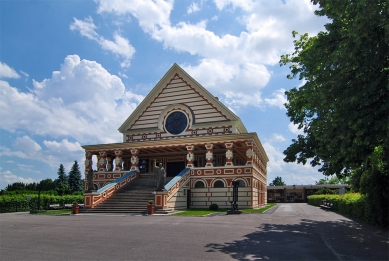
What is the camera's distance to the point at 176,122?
34281 mm

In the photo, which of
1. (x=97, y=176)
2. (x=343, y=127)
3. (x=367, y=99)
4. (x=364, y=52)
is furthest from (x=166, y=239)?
(x=97, y=176)

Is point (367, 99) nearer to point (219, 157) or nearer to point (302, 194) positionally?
point (219, 157)

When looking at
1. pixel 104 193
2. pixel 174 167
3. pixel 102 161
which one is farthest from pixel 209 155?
pixel 102 161

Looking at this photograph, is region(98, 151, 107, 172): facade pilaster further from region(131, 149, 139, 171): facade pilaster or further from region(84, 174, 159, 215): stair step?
region(84, 174, 159, 215): stair step

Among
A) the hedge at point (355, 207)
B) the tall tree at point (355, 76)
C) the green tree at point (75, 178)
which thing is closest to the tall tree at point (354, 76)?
the tall tree at point (355, 76)

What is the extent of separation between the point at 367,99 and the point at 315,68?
3685mm

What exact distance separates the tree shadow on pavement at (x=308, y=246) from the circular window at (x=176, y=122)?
68.8 feet

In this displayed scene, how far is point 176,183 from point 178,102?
9.91 m

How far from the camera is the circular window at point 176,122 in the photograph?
111ft

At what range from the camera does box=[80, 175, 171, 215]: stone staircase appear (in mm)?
24562

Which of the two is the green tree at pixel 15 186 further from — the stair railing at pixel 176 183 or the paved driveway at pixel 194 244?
the paved driveway at pixel 194 244

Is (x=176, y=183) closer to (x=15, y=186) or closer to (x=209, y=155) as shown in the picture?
(x=209, y=155)

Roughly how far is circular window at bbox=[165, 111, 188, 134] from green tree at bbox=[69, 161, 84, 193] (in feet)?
123

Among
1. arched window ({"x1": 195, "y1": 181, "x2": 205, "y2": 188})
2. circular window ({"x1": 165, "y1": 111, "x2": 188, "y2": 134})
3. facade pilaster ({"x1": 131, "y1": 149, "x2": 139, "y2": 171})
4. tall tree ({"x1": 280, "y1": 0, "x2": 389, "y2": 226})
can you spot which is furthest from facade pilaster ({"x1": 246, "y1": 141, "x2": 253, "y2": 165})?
tall tree ({"x1": 280, "y1": 0, "x2": 389, "y2": 226})
